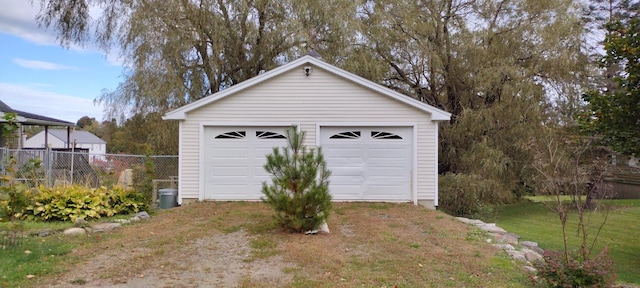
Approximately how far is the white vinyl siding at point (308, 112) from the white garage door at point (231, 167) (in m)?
0.23

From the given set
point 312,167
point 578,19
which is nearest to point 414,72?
point 578,19

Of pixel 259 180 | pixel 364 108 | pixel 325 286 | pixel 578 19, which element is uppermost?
pixel 578 19

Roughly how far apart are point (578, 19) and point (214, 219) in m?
12.3

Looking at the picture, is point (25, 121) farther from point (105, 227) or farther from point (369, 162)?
point (369, 162)

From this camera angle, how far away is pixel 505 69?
12.2m

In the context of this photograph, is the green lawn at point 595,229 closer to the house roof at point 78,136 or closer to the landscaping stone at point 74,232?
the landscaping stone at point 74,232

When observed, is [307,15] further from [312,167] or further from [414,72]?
[312,167]

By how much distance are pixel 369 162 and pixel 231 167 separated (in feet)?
11.1

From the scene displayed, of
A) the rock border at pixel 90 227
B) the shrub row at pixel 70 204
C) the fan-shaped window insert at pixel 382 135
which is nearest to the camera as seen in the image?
the rock border at pixel 90 227

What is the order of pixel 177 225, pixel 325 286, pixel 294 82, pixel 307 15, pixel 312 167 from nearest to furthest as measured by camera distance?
1. pixel 325 286
2. pixel 312 167
3. pixel 177 225
4. pixel 294 82
5. pixel 307 15

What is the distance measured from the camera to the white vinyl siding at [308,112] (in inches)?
397

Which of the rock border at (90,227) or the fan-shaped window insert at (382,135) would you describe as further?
the fan-shaped window insert at (382,135)

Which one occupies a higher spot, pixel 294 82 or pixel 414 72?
pixel 414 72

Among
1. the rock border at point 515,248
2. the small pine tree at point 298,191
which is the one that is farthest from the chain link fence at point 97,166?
the rock border at point 515,248
